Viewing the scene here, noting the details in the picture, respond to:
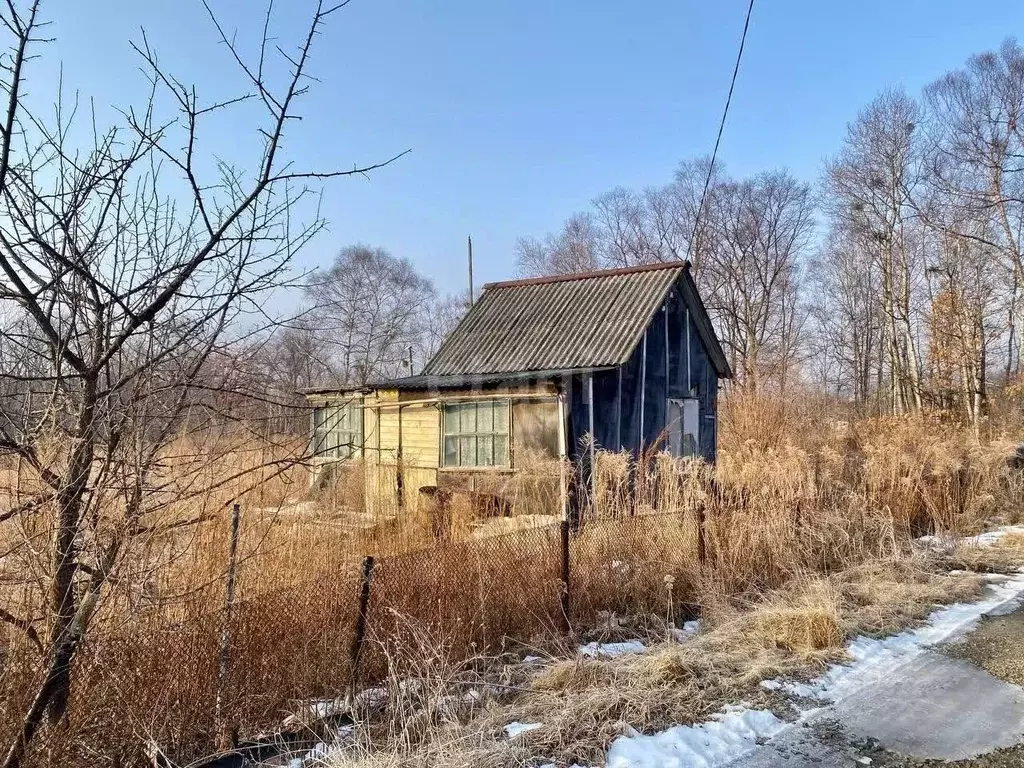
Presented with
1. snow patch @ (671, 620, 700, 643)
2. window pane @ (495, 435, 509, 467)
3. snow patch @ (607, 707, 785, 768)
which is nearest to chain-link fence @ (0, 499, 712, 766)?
snow patch @ (671, 620, 700, 643)

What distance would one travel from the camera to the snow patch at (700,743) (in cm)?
367

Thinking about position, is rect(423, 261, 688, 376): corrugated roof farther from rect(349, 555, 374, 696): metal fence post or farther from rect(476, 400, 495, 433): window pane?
rect(349, 555, 374, 696): metal fence post

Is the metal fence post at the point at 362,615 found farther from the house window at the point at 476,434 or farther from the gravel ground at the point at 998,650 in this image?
the house window at the point at 476,434

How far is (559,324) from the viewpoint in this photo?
48.0 feet

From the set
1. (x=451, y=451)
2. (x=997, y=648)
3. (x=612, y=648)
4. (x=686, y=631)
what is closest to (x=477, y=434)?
(x=451, y=451)

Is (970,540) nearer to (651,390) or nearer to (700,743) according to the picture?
(651,390)

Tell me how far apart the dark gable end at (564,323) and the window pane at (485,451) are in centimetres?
151

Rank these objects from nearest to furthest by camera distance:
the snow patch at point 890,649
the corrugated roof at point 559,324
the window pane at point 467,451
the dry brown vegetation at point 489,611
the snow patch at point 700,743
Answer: the dry brown vegetation at point 489,611 → the snow patch at point 700,743 → the snow patch at point 890,649 → the window pane at point 467,451 → the corrugated roof at point 559,324

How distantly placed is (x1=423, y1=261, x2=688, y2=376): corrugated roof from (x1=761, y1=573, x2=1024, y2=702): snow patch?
677 centimetres

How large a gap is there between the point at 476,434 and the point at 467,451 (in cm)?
40

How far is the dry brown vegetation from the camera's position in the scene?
11.4 feet

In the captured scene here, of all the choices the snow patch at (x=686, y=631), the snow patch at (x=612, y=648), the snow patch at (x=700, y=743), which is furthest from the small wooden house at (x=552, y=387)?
the snow patch at (x=700, y=743)

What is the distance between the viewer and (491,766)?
11.5ft

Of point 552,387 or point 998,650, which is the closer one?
point 998,650
